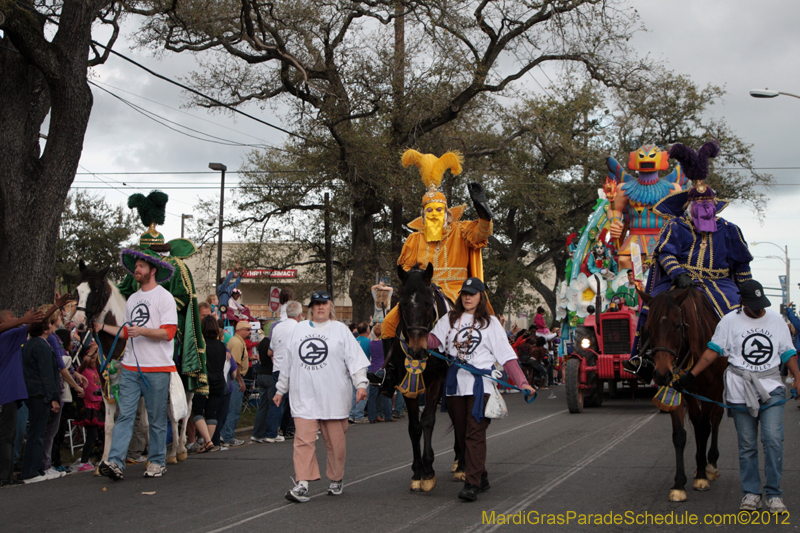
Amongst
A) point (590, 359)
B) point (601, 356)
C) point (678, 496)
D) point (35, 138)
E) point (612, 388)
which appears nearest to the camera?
point (678, 496)

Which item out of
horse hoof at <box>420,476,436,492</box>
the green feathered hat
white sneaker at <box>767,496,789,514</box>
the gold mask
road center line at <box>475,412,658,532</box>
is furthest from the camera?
the green feathered hat

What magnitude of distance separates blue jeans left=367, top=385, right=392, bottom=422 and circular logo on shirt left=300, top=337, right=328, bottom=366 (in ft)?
23.9

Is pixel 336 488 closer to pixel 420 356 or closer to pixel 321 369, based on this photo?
pixel 321 369

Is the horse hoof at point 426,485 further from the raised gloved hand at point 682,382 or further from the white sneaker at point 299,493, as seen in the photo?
the raised gloved hand at point 682,382

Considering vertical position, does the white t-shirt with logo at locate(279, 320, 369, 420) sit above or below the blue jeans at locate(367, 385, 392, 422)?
above

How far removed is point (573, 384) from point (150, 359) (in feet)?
28.6

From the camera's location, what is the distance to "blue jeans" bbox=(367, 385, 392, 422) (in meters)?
14.3

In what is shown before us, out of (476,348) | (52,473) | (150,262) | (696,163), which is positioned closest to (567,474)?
(476,348)

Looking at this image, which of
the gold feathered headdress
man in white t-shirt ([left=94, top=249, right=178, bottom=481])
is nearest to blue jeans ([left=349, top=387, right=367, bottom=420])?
the gold feathered headdress

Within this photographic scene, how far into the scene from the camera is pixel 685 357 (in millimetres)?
6754

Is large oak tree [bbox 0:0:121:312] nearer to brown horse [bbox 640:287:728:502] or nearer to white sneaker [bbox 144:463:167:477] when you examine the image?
white sneaker [bbox 144:463:167:477]

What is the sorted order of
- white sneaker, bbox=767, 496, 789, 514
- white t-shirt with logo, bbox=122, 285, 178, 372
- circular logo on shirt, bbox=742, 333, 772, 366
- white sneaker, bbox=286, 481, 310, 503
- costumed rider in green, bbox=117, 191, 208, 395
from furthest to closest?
costumed rider in green, bbox=117, 191, 208, 395 → white t-shirt with logo, bbox=122, 285, 178, 372 → white sneaker, bbox=286, 481, 310, 503 → circular logo on shirt, bbox=742, 333, 772, 366 → white sneaker, bbox=767, 496, 789, 514

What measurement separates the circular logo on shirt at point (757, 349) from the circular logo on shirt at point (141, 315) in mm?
5605

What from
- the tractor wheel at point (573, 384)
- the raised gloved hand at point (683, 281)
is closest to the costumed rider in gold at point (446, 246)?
the raised gloved hand at point (683, 281)
